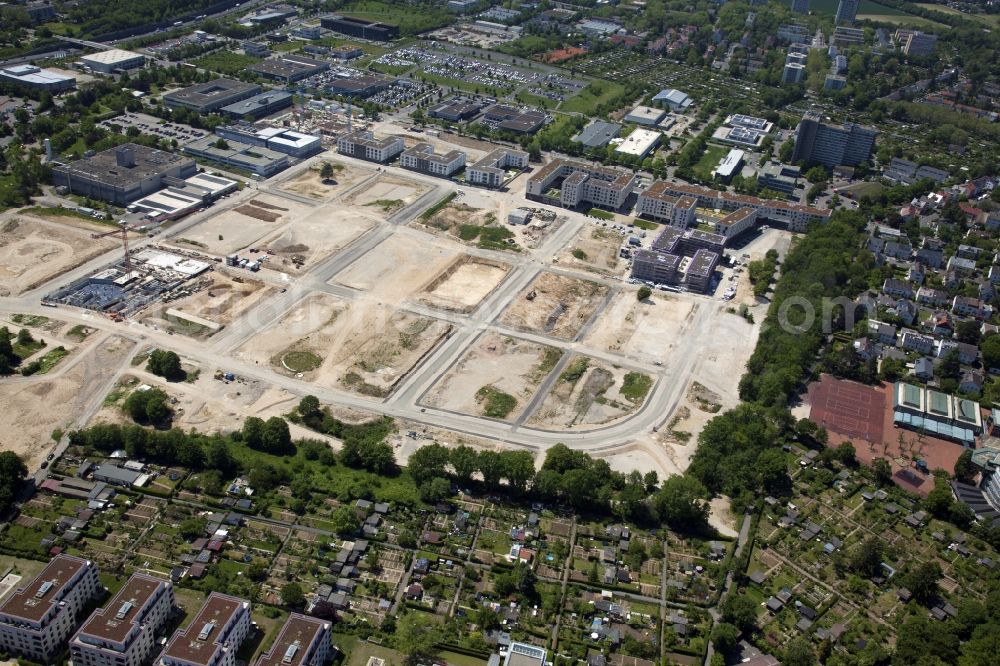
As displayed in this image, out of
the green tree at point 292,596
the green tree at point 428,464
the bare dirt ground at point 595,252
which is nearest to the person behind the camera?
the green tree at point 292,596

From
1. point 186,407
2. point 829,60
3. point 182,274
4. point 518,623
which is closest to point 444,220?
point 182,274

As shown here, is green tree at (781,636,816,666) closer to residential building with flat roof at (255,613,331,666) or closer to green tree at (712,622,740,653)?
green tree at (712,622,740,653)

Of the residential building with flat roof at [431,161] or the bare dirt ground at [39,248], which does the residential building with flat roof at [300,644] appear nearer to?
the bare dirt ground at [39,248]

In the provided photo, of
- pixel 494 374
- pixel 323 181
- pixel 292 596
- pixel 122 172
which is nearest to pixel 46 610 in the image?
pixel 292 596

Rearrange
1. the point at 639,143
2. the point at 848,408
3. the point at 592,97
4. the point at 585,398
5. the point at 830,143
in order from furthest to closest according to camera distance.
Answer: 1. the point at 592,97
2. the point at 639,143
3. the point at 830,143
4. the point at 848,408
5. the point at 585,398

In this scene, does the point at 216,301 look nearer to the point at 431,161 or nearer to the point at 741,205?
the point at 431,161

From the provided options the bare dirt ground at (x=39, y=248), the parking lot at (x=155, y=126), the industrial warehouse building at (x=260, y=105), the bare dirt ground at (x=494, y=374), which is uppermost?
the industrial warehouse building at (x=260, y=105)

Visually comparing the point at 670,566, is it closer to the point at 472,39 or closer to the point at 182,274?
the point at 182,274

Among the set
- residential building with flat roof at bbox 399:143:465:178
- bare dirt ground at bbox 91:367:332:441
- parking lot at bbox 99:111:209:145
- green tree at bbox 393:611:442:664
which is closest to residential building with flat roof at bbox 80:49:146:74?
parking lot at bbox 99:111:209:145

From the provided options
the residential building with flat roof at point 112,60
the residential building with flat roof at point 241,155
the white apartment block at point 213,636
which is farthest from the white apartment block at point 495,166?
the white apartment block at point 213,636
